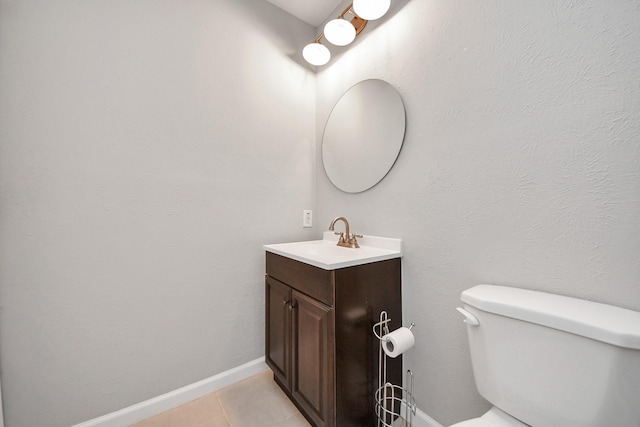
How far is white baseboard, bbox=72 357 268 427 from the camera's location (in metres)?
1.13

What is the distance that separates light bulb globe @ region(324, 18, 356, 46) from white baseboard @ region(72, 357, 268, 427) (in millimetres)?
2048

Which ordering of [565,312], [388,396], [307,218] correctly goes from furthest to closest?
[307,218], [388,396], [565,312]

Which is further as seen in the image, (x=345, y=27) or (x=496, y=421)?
(x=345, y=27)

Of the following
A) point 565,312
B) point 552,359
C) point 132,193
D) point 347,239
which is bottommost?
point 552,359

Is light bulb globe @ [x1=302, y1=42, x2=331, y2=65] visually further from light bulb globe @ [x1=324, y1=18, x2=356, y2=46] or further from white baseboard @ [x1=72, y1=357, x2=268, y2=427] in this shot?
white baseboard @ [x1=72, y1=357, x2=268, y2=427]

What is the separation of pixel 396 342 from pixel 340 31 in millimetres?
1638

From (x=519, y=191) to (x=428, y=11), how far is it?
932 mm

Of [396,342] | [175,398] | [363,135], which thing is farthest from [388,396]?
[363,135]

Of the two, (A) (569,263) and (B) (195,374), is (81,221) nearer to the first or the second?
(B) (195,374)

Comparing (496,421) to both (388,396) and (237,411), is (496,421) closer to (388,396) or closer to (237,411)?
(388,396)

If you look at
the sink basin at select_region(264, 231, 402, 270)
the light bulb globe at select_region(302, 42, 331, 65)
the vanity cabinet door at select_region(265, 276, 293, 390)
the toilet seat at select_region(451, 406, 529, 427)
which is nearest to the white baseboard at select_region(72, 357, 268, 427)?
the vanity cabinet door at select_region(265, 276, 293, 390)

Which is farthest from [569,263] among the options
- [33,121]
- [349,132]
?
[33,121]

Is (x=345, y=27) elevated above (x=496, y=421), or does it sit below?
above

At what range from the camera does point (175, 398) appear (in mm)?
1278
